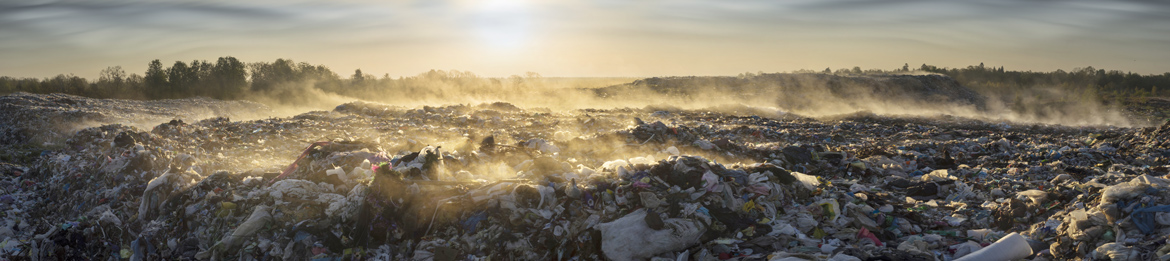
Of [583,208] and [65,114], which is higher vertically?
[65,114]

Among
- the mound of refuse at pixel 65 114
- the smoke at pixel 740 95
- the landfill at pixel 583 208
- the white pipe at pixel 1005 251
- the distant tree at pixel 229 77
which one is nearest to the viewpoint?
the white pipe at pixel 1005 251

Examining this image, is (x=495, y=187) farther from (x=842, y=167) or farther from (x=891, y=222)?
(x=842, y=167)

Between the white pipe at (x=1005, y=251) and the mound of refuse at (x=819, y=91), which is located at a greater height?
the mound of refuse at (x=819, y=91)

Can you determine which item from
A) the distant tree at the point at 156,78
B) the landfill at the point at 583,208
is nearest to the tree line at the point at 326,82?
the distant tree at the point at 156,78

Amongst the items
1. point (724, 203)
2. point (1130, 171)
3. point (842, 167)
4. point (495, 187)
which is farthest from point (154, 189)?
point (1130, 171)

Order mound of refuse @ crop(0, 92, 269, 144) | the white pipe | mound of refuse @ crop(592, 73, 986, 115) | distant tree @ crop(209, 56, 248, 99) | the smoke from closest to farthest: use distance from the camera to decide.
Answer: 1. the white pipe
2. mound of refuse @ crop(0, 92, 269, 144)
3. the smoke
4. mound of refuse @ crop(592, 73, 986, 115)
5. distant tree @ crop(209, 56, 248, 99)

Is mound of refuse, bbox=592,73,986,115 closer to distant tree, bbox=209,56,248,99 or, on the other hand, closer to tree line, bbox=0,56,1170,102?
tree line, bbox=0,56,1170,102

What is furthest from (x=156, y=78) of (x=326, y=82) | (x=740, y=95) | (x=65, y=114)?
(x=740, y=95)

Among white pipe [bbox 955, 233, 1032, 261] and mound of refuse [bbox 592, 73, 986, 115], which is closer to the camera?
white pipe [bbox 955, 233, 1032, 261]

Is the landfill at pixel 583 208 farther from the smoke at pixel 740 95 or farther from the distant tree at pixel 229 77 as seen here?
the distant tree at pixel 229 77

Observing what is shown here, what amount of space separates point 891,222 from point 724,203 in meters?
1.52

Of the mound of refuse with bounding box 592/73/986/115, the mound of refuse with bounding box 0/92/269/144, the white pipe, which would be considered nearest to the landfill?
the white pipe

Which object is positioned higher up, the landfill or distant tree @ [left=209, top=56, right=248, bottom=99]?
distant tree @ [left=209, top=56, right=248, bottom=99]

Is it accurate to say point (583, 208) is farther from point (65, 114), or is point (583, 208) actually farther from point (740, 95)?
point (740, 95)
